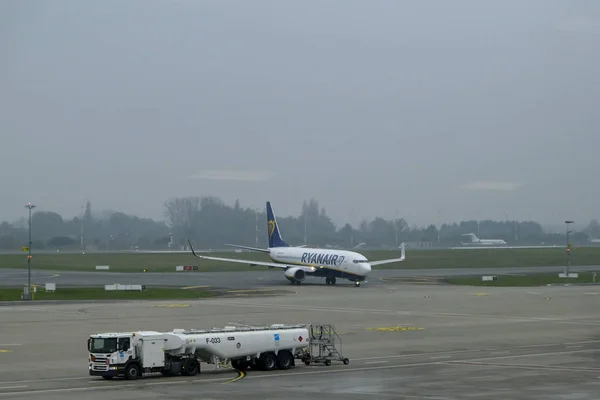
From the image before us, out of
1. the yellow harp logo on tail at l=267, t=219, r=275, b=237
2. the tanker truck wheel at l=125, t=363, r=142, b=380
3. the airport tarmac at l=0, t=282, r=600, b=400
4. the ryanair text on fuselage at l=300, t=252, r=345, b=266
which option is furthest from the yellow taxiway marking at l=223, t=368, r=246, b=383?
the yellow harp logo on tail at l=267, t=219, r=275, b=237

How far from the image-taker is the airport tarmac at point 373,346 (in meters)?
35.7

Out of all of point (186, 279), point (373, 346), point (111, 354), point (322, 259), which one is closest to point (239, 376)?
point (111, 354)

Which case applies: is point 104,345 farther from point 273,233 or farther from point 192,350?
point 273,233

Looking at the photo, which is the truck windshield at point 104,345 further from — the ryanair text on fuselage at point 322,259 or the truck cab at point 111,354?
the ryanair text on fuselage at point 322,259

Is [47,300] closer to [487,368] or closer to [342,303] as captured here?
[342,303]

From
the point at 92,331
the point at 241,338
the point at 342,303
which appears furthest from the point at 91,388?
the point at 342,303

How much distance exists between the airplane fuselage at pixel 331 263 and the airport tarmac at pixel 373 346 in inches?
616

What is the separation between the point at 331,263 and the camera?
119375 mm

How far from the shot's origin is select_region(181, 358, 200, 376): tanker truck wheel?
4088 centimetres

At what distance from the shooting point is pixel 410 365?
146ft

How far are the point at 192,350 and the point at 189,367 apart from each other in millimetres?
775

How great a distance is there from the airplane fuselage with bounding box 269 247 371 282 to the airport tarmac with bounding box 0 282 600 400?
15.6 metres

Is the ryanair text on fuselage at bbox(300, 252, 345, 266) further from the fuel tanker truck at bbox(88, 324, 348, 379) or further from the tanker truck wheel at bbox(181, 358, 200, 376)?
the tanker truck wheel at bbox(181, 358, 200, 376)

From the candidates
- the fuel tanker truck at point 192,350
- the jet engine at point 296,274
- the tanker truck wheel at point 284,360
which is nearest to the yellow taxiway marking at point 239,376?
the fuel tanker truck at point 192,350
